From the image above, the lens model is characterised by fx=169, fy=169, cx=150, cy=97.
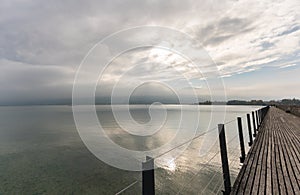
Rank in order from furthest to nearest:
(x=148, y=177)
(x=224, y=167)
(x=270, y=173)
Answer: (x=270, y=173), (x=224, y=167), (x=148, y=177)

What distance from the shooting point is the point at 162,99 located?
44.2ft

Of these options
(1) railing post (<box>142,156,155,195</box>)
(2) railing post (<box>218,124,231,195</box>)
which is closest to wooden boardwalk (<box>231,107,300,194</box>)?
(2) railing post (<box>218,124,231,195</box>)

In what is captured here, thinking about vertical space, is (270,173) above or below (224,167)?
below

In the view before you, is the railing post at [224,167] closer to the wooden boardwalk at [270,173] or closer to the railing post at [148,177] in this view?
the wooden boardwalk at [270,173]

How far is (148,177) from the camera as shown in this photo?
46.8 inches

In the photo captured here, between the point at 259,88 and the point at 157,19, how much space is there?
38.0 metres

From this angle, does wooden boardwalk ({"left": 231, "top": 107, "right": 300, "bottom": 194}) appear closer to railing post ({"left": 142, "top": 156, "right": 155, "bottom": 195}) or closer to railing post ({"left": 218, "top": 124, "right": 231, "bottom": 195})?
railing post ({"left": 218, "top": 124, "right": 231, "bottom": 195})

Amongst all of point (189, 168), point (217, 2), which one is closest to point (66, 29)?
point (217, 2)

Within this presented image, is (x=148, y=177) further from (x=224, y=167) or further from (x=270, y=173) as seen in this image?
(x=270, y=173)

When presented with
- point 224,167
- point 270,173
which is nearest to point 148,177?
point 224,167

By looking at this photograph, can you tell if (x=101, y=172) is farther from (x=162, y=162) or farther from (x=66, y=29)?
(x=66, y=29)

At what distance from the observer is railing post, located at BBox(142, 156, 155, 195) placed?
3.76 ft

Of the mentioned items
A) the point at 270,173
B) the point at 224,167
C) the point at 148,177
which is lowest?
the point at 270,173

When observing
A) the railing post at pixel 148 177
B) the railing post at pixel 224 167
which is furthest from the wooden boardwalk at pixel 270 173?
the railing post at pixel 148 177
